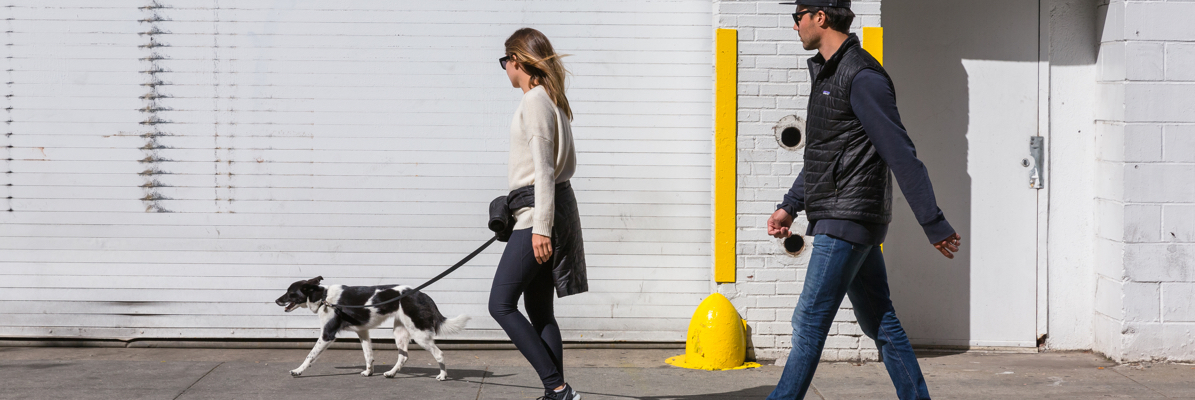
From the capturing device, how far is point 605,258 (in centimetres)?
571

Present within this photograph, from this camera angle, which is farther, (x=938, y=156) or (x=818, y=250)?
(x=938, y=156)

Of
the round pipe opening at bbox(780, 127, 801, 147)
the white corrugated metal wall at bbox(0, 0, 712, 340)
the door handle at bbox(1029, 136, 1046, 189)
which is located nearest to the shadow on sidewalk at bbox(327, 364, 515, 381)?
the white corrugated metal wall at bbox(0, 0, 712, 340)

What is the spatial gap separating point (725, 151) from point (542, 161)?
80.4 inches

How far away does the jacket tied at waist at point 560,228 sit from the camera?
12.3 feet

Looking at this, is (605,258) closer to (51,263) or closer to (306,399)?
(306,399)

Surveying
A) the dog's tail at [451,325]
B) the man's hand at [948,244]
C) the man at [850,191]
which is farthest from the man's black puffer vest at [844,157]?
the dog's tail at [451,325]

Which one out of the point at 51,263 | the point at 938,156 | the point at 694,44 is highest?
the point at 694,44

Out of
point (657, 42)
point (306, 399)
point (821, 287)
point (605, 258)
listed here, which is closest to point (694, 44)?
point (657, 42)

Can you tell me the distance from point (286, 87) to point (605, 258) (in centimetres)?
219

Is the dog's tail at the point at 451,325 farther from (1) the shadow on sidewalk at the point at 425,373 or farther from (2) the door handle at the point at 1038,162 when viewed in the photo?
(2) the door handle at the point at 1038,162

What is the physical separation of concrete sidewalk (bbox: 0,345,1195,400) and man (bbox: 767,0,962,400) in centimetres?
122

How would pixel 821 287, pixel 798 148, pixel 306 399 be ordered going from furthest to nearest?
pixel 798 148, pixel 306 399, pixel 821 287

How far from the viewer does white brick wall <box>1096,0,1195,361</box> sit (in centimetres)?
527

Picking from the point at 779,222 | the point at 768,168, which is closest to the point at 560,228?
the point at 779,222
